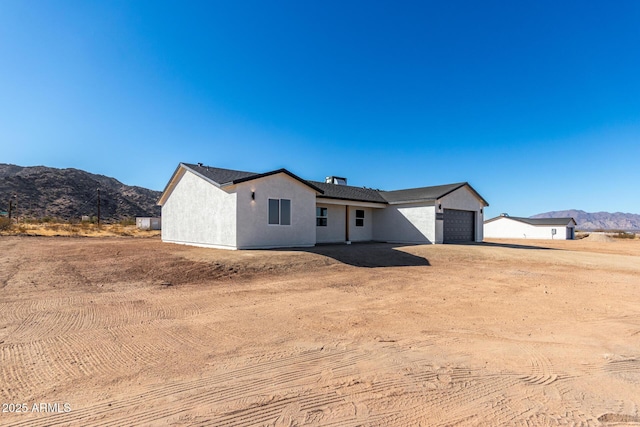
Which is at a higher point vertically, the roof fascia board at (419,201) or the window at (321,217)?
the roof fascia board at (419,201)

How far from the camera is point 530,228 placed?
48.2 metres

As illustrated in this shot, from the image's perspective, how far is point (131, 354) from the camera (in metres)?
4.28

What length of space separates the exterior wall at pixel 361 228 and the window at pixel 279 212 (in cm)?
690

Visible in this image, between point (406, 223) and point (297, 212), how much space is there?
8.73 m

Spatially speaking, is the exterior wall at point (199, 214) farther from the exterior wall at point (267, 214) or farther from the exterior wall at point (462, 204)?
the exterior wall at point (462, 204)

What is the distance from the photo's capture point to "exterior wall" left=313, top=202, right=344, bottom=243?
20.9 m

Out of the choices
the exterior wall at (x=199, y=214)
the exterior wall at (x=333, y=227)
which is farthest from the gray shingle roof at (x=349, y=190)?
the exterior wall at (x=333, y=227)

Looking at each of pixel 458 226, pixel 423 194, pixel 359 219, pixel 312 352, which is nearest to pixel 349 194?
pixel 359 219

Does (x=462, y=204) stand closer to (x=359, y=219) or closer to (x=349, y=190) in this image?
(x=359, y=219)

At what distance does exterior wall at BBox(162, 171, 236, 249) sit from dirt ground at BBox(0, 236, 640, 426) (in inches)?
227

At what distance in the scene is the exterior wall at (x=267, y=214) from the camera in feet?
49.4

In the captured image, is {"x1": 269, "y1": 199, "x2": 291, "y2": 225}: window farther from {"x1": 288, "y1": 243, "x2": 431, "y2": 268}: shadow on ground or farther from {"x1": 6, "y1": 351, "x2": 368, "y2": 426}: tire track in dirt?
{"x1": 6, "y1": 351, "x2": 368, "y2": 426}: tire track in dirt

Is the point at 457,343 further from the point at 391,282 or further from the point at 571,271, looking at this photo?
the point at 571,271

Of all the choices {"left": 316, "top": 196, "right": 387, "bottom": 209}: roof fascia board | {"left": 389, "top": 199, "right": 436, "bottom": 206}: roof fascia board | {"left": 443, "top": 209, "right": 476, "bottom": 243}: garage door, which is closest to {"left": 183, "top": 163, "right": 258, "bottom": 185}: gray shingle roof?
{"left": 316, "top": 196, "right": 387, "bottom": 209}: roof fascia board
